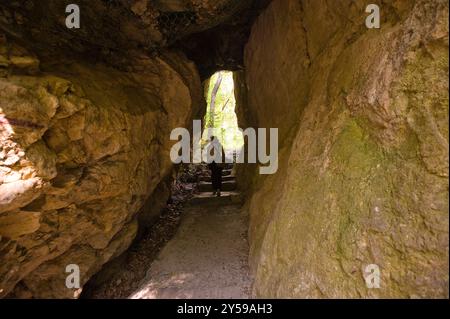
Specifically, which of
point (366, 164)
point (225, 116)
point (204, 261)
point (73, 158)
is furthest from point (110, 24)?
point (225, 116)

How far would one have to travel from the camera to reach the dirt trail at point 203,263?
4266mm

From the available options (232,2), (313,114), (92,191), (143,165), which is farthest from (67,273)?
(232,2)

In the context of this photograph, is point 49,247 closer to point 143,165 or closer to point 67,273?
point 67,273

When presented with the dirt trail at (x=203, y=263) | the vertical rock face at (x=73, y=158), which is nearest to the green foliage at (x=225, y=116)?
the dirt trail at (x=203, y=263)

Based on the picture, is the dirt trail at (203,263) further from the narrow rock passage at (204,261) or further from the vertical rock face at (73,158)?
the vertical rock face at (73,158)

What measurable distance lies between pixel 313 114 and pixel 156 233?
499cm

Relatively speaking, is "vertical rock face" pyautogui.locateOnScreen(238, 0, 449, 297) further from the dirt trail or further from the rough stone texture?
the rough stone texture

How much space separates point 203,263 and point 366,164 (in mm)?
3551

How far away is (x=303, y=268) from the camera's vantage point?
2.95 meters

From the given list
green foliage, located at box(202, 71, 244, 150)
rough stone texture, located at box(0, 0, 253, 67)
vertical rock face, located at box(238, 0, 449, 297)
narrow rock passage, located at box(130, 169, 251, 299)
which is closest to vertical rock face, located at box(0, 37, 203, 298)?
rough stone texture, located at box(0, 0, 253, 67)

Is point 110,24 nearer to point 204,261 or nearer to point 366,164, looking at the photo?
point 204,261

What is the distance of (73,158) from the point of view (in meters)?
4.07

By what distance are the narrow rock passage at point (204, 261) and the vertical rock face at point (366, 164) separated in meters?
0.81

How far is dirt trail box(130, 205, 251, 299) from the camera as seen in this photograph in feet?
14.0
